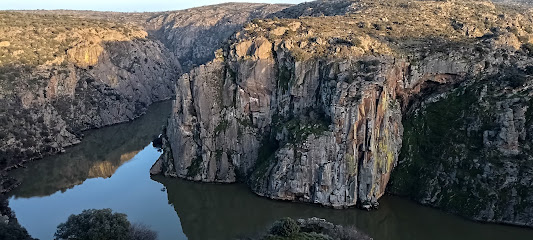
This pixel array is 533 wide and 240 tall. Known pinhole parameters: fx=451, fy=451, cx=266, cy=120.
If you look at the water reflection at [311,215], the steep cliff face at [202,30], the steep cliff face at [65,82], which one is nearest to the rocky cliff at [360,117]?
the water reflection at [311,215]

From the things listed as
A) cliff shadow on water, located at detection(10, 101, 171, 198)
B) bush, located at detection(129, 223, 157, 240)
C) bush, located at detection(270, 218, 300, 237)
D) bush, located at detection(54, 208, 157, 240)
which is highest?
bush, located at detection(270, 218, 300, 237)

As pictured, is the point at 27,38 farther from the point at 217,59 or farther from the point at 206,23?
the point at 206,23

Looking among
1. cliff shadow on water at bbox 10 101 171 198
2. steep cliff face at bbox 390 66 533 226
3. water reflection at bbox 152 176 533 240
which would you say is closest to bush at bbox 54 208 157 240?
water reflection at bbox 152 176 533 240

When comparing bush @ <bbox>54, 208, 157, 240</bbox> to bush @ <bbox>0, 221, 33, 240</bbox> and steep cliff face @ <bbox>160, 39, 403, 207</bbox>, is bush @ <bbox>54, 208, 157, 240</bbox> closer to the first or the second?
bush @ <bbox>0, 221, 33, 240</bbox>

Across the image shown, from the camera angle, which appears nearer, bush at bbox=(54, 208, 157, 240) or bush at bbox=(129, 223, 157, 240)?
bush at bbox=(54, 208, 157, 240)

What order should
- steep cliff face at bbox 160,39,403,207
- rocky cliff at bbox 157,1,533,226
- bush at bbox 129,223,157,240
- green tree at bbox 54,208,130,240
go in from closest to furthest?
green tree at bbox 54,208,130,240 < bush at bbox 129,223,157,240 < rocky cliff at bbox 157,1,533,226 < steep cliff face at bbox 160,39,403,207

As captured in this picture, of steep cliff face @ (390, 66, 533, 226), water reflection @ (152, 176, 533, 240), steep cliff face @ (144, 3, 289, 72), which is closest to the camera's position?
water reflection @ (152, 176, 533, 240)

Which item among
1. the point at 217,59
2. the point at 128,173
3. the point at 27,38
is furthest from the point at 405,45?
the point at 27,38
